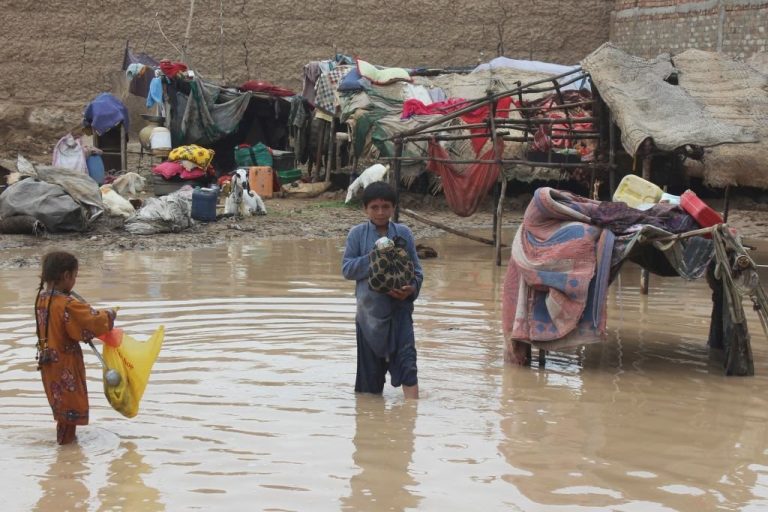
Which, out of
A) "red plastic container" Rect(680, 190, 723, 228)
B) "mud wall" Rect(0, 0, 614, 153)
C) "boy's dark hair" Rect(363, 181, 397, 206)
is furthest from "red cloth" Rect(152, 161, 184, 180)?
"boy's dark hair" Rect(363, 181, 397, 206)

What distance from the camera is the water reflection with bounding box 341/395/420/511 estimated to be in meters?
4.62

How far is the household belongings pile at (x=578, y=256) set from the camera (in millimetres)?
6820

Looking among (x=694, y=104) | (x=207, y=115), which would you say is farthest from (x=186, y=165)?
(x=694, y=104)

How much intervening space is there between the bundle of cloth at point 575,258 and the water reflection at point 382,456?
4.03 ft

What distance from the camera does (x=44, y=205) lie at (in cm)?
1269

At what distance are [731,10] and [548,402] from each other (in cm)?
1317

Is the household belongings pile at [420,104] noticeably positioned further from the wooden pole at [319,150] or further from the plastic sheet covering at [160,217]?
the plastic sheet covering at [160,217]

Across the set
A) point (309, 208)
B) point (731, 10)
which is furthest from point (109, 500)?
point (731, 10)

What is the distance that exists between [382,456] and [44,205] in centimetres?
845

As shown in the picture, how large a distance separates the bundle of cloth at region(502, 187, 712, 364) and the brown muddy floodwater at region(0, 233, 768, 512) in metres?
0.31

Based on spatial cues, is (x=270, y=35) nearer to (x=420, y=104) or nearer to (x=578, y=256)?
(x=420, y=104)

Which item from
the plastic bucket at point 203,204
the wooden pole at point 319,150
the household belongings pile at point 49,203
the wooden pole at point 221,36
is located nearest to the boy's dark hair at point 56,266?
the household belongings pile at point 49,203

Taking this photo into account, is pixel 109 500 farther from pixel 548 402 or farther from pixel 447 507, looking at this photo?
pixel 548 402

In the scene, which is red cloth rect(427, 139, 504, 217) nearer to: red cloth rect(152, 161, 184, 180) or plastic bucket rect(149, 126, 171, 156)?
red cloth rect(152, 161, 184, 180)
